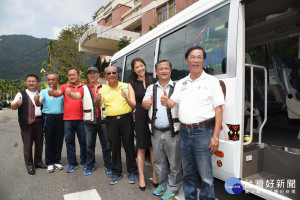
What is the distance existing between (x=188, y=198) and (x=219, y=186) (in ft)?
3.22

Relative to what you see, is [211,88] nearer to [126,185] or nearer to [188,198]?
[188,198]

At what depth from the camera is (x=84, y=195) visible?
10.00ft

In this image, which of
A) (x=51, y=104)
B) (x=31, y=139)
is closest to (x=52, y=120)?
(x=51, y=104)

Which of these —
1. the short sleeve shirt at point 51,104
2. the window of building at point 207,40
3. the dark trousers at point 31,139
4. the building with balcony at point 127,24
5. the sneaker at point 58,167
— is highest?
the building with balcony at point 127,24

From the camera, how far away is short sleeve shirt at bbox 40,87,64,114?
3.91 metres

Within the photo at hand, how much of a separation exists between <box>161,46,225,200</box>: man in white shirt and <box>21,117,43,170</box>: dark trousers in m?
3.02

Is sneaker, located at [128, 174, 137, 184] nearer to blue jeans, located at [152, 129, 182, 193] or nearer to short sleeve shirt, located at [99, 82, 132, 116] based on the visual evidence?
blue jeans, located at [152, 129, 182, 193]

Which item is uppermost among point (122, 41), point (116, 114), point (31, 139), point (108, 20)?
point (108, 20)

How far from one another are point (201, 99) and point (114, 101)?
1.54 m

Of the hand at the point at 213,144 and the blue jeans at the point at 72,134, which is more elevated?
the hand at the point at 213,144

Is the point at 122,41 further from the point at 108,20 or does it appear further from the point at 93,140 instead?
the point at 108,20

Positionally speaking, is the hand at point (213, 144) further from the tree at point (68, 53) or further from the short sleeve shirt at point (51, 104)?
the tree at point (68, 53)

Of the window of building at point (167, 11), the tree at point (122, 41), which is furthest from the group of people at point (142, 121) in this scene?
the window of building at point (167, 11)

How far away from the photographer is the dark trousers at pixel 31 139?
392 centimetres
